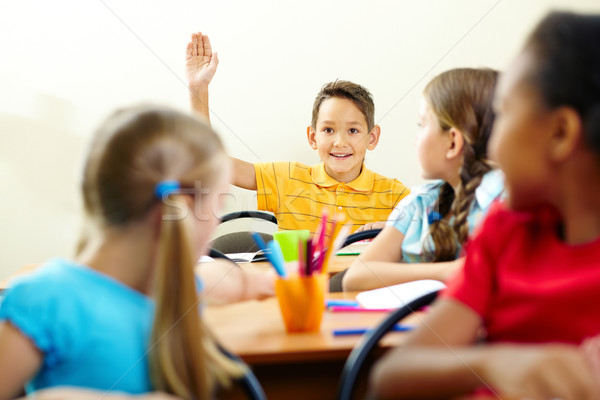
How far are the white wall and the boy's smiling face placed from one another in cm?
35

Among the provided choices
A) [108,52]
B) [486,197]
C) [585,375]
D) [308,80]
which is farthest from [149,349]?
[108,52]

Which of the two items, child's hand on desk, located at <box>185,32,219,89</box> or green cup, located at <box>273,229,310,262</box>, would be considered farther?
child's hand on desk, located at <box>185,32,219,89</box>

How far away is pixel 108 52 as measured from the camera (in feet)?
Result: 6.00

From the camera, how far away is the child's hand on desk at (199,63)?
113 centimetres

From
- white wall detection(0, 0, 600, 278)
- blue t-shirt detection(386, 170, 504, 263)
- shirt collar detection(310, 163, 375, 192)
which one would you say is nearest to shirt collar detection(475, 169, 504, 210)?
blue t-shirt detection(386, 170, 504, 263)

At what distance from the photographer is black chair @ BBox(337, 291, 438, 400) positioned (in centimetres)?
34

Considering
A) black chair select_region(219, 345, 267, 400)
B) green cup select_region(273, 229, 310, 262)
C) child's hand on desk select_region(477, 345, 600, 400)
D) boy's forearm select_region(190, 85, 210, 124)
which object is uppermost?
boy's forearm select_region(190, 85, 210, 124)

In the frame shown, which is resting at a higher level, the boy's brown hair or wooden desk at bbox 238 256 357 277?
the boy's brown hair

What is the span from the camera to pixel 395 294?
533 mm

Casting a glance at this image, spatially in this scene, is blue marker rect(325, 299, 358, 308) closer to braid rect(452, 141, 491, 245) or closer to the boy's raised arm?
braid rect(452, 141, 491, 245)

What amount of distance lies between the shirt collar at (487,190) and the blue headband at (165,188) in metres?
0.31

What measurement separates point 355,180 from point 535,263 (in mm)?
1041

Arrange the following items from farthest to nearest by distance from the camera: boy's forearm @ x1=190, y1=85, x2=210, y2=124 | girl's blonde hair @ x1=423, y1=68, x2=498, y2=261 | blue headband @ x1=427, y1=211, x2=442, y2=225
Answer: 1. boy's forearm @ x1=190, y1=85, x2=210, y2=124
2. blue headband @ x1=427, y1=211, x2=442, y2=225
3. girl's blonde hair @ x1=423, y1=68, x2=498, y2=261

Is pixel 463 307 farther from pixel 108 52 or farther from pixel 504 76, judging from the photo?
pixel 108 52
